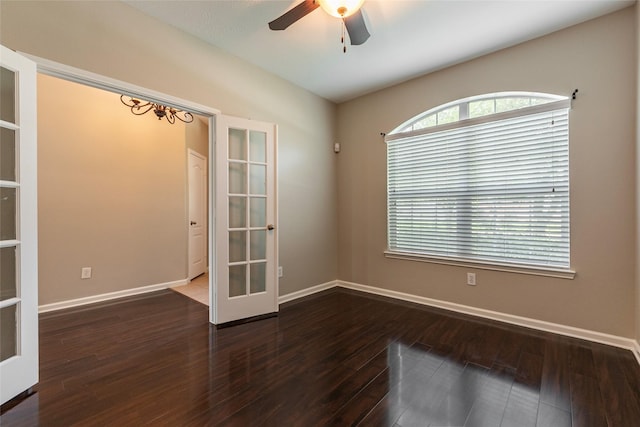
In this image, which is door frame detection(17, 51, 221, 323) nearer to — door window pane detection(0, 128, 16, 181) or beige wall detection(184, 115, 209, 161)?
door window pane detection(0, 128, 16, 181)

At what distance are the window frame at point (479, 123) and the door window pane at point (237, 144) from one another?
1.86 meters

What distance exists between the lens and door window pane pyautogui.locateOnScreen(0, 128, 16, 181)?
66.2 inches

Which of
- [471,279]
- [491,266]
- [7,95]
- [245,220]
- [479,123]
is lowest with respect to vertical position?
[471,279]

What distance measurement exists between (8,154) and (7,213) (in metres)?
0.36

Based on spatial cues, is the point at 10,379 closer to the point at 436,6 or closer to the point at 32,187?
the point at 32,187

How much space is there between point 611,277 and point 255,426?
3.00m

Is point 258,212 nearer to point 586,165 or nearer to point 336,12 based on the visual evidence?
point 336,12

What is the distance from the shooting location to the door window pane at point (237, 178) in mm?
2926

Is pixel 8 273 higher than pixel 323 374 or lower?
higher

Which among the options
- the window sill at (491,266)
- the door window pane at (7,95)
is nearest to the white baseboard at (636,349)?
the window sill at (491,266)

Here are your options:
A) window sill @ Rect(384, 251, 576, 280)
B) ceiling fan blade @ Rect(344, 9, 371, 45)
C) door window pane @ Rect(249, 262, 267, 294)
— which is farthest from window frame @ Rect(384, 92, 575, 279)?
door window pane @ Rect(249, 262, 267, 294)

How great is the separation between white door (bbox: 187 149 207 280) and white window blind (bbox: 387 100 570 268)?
3205 millimetres

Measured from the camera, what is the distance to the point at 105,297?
11.6 feet

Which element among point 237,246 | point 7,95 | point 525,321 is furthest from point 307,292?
point 7,95
